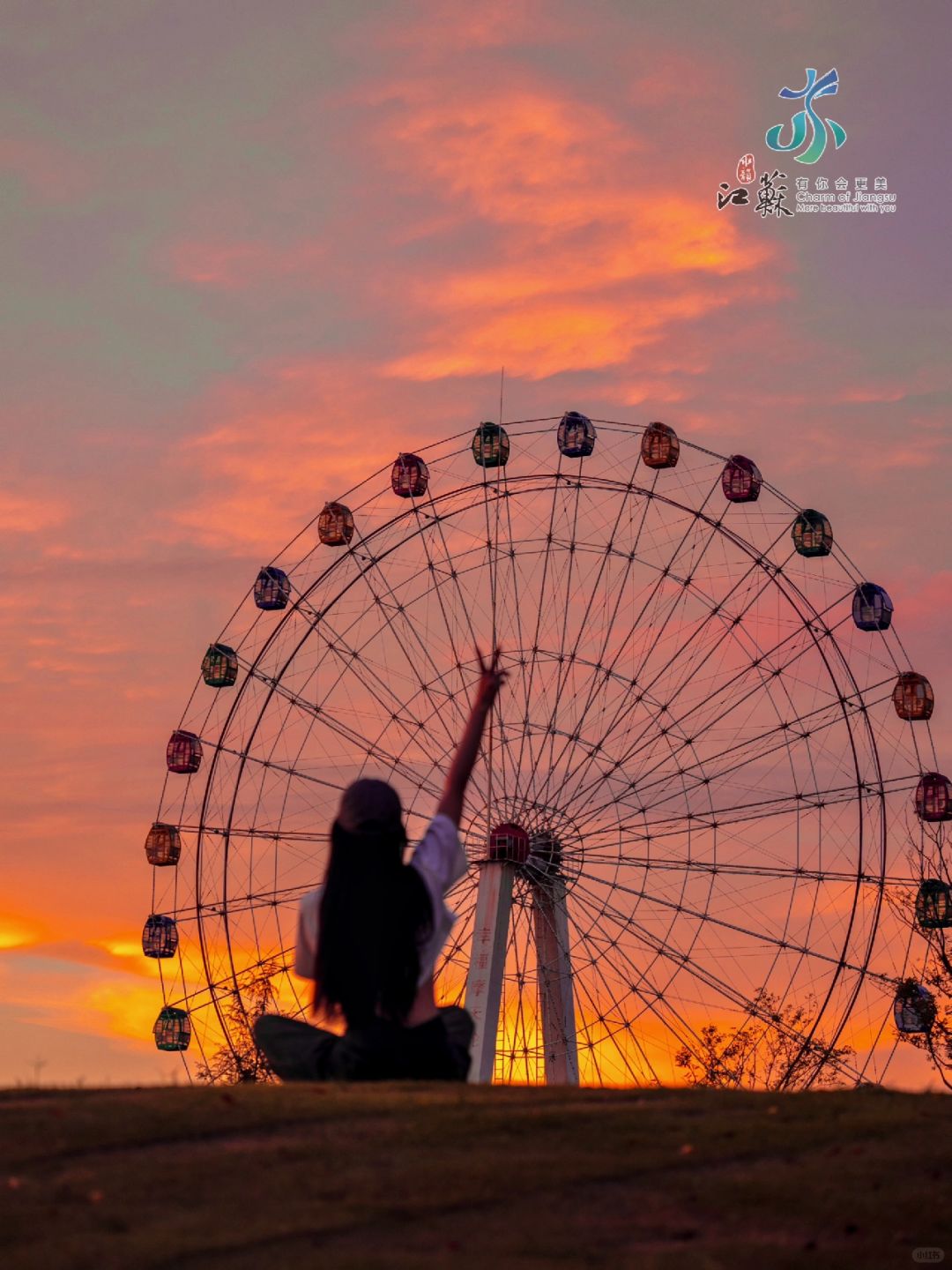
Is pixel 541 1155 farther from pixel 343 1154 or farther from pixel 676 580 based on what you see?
pixel 676 580

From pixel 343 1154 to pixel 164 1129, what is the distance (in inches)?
50.1

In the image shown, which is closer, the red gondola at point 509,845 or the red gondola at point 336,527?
the red gondola at point 509,845

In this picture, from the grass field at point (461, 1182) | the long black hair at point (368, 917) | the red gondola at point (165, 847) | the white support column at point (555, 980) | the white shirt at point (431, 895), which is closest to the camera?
the grass field at point (461, 1182)

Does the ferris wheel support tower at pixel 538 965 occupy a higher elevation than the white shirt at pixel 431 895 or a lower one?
higher

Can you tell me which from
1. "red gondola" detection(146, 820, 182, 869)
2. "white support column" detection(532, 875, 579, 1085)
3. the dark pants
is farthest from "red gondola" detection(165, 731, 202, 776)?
the dark pants

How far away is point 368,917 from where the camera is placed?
32.2 ft

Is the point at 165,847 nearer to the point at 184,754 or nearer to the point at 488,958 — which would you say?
the point at 184,754

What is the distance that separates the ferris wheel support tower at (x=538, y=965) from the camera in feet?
112

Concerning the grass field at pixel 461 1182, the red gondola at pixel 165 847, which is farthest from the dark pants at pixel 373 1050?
the red gondola at pixel 165 847

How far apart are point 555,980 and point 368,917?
2564 centimetres

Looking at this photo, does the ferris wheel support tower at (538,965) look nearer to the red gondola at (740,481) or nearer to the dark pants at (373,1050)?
the red gondola at (740,481)

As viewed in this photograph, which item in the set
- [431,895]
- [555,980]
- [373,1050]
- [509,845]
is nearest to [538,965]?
[555,980]

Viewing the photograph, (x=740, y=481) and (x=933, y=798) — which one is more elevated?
(x=740, y=481)

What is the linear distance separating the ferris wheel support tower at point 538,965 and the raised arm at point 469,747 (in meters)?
23.8
